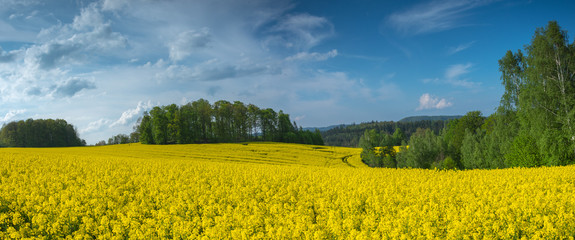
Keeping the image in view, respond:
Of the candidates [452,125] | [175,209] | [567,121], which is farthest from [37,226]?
[452,125]

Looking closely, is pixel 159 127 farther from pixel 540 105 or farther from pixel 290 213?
pixel 540 105

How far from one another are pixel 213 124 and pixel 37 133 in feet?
152

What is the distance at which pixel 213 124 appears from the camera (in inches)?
2879

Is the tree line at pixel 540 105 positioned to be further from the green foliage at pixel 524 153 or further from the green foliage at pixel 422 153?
the green foliage at pixel 422 153

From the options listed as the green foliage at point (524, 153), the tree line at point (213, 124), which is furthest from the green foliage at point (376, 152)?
the tree line at point (213, 124)

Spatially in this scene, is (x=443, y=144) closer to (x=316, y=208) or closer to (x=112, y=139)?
(x=316, y=208)

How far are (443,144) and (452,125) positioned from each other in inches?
628

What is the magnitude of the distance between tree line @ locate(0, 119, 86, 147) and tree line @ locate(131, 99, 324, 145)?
58.9 feet

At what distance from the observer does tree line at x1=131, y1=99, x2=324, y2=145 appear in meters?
63.9

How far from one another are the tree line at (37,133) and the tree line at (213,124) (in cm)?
1794

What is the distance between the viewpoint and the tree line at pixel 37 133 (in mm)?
70125

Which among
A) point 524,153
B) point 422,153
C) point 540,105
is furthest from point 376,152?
point 540,105

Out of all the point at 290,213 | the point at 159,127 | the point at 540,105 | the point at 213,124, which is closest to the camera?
the point at 290,213

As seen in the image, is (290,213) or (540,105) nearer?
(290,213)
